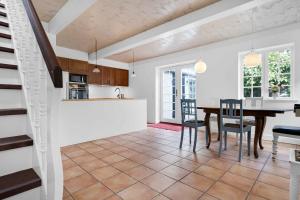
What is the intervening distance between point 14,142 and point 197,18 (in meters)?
3.10

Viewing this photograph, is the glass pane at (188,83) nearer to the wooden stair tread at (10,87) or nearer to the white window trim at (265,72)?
the white window trim at (265,72)

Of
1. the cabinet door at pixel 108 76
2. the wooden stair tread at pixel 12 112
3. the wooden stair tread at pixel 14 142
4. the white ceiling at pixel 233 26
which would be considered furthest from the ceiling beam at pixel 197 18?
the wooden stair tread at pixel 14 142

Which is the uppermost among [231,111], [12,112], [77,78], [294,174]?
[77,78]

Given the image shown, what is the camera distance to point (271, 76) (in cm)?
379

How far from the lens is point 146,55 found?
19.6 feet

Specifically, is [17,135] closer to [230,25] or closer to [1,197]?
[1,197]

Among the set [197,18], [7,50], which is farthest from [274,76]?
[7,50]

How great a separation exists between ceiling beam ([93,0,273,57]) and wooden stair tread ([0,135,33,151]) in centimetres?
303

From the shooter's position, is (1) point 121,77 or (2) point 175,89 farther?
(1) point 121,77

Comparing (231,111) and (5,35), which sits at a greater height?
(5,35)

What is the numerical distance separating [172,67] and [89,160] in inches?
173

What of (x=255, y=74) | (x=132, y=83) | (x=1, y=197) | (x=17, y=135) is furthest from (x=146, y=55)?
(x=1, y=197)

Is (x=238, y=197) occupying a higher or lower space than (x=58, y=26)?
lower

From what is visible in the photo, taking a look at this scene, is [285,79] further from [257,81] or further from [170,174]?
[170,174]
